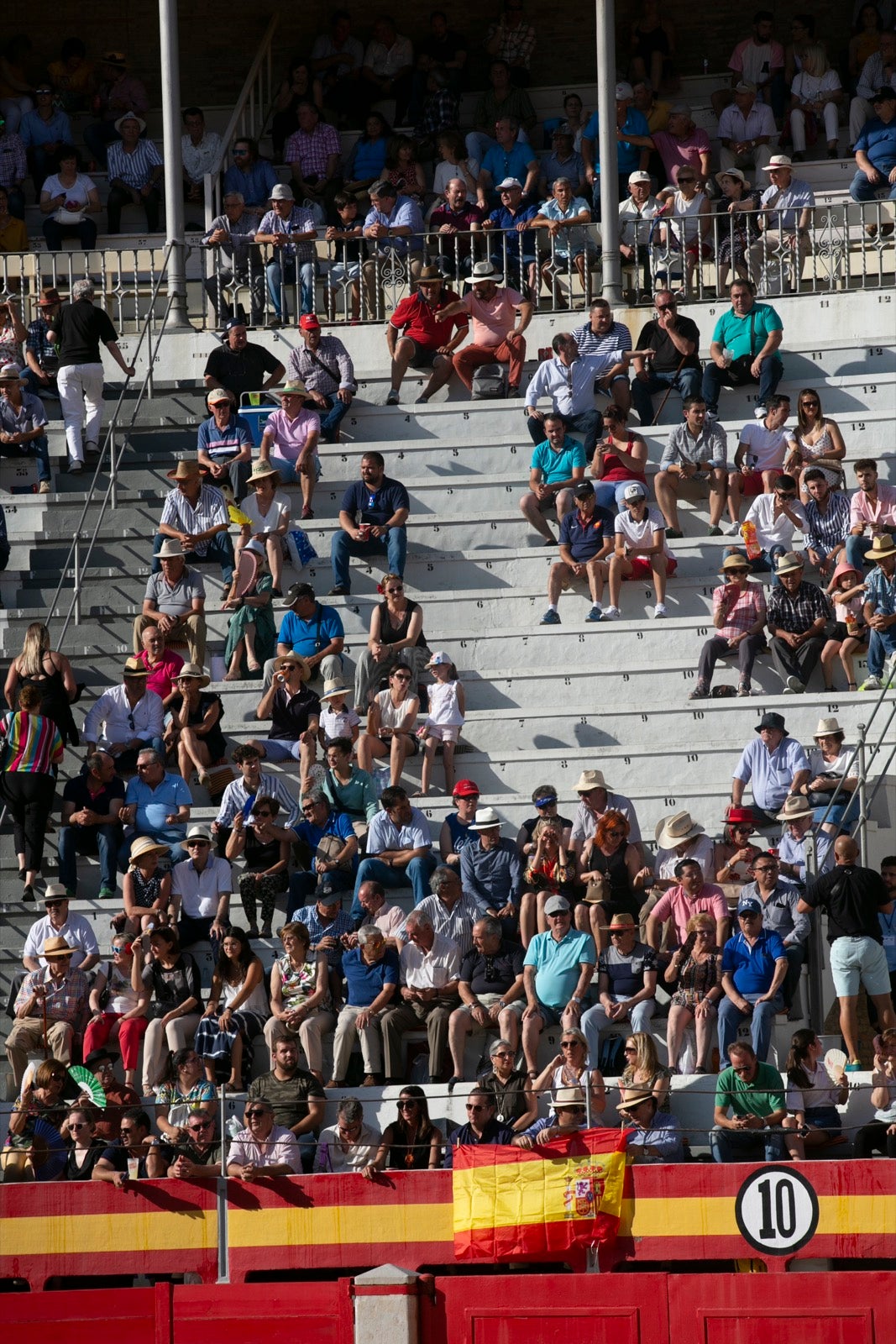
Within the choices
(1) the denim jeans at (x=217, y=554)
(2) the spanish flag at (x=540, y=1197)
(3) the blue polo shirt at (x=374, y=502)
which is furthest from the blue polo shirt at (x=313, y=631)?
(2) the spanish flag at (x=540, y=1197)

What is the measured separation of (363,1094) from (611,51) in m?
10.9

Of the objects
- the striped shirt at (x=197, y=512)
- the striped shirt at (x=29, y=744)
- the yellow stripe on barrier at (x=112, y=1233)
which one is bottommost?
the yellow stripe on barrier at (x=112, y=1233)

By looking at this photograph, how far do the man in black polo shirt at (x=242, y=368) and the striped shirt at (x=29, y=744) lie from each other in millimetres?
4608

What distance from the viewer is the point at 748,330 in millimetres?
19719

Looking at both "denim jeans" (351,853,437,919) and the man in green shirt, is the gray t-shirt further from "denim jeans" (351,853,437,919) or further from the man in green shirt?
the man in green shirt

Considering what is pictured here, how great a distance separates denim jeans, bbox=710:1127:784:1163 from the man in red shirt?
29.6 ft

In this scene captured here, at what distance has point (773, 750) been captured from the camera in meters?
16.0

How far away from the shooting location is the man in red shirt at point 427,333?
20.3 meters

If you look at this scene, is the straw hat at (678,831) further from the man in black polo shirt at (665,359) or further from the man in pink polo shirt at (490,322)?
the man in pink polo shirt at (490,322)

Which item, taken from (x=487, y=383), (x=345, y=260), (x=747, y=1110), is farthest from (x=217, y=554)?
(x=747, y=1110)

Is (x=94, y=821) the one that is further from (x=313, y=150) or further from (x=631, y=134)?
(x=631, y=134)

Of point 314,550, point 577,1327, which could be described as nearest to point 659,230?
point 314,550

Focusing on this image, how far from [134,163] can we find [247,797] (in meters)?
9.72

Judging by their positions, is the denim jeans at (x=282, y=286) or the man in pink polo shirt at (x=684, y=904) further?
the denim jeans at (x=282, y=286)
